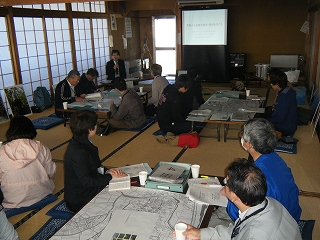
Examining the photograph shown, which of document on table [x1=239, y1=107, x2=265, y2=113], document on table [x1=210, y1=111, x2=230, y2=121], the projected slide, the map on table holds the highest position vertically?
the projected slide

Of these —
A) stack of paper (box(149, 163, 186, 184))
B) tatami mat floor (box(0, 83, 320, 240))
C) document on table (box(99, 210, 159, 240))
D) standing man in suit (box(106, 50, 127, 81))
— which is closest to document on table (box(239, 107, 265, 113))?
tatami mat floor (box(0, 83, 320, 240))

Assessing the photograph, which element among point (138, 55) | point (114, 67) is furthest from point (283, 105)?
point (138, 55)

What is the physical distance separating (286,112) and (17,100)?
17.1 ft

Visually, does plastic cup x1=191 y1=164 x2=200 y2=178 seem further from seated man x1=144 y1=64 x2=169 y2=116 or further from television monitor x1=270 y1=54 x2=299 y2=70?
television monitor x1=270 y1=54 x2=299 y2=70

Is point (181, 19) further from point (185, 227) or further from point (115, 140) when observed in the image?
point (185, 227)

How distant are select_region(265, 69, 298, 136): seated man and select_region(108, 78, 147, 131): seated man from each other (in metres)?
2.14

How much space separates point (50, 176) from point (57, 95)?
275 cm

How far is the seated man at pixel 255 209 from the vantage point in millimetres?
1464

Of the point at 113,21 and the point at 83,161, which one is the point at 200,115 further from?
the point at 113,21

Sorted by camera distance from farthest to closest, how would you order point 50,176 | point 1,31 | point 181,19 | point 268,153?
point 181,19
point 1,31
point 50,176
point 268,153

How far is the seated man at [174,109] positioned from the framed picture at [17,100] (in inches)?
132

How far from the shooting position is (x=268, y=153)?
2176mm

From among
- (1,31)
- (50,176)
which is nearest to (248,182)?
(50,176)

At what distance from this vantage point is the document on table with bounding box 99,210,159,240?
5.97 ft
